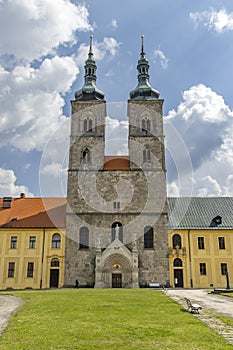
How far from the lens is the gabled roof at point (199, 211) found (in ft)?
140

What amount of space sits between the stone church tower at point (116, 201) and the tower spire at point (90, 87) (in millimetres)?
137

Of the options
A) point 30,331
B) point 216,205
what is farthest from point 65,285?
point 30,331

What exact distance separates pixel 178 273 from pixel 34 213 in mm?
18603

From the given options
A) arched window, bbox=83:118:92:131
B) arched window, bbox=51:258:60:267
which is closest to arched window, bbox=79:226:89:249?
arched window, bbox=51:258:60:267

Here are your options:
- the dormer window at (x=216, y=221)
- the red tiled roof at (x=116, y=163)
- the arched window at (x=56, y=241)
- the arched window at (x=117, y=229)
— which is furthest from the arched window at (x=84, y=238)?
the dormer window at (x=216, y=221)

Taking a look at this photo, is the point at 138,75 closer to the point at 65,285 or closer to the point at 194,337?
the point at 65,285

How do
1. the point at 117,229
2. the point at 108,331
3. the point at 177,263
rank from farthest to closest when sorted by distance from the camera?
the point at 177,263, the point at 117,229, the point at 108,331

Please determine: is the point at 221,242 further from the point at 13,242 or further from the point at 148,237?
the point at 13,242

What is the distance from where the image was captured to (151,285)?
3638 centimetres

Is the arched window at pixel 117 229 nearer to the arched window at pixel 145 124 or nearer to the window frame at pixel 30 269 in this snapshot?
the window frame at pixel 30 269

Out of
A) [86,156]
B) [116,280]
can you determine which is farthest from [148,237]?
[86,156]

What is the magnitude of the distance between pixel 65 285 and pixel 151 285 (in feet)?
29.3

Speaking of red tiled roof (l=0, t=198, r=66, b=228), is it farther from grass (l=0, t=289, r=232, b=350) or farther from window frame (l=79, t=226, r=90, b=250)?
grass (l=0, t=289, r=232, b=350)

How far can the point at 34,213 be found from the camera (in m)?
43.5
